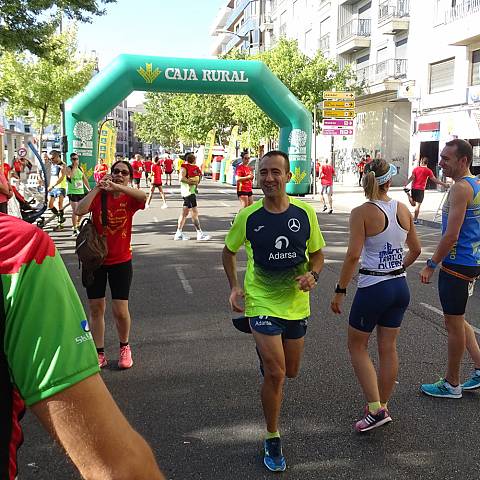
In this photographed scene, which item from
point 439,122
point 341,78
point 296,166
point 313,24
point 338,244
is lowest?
point 338,244

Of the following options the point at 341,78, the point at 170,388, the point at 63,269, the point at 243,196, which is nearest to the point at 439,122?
the point at 341,78

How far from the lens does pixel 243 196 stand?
15000 millimetres

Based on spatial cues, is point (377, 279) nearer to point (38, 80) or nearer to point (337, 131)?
point (337, 131)

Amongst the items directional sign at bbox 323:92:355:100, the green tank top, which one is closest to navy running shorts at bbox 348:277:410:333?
the green tank top

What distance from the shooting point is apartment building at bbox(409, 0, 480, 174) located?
80.7ft

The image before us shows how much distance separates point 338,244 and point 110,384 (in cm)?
809

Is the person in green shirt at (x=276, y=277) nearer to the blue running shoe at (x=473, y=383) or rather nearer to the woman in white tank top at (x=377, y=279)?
the woman in white tank top at (x=377, y=279)

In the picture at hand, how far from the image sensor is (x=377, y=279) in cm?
368

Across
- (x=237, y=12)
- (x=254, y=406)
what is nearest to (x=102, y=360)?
(x=254, y=406)

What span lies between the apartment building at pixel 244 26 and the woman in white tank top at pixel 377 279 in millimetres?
43076

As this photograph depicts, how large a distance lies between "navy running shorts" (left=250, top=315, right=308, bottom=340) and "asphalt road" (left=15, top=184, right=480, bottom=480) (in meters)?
0.70

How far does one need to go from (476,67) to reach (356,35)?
41.2 ft

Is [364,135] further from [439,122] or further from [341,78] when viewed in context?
[439,122]

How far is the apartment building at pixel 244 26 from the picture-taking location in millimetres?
56656
